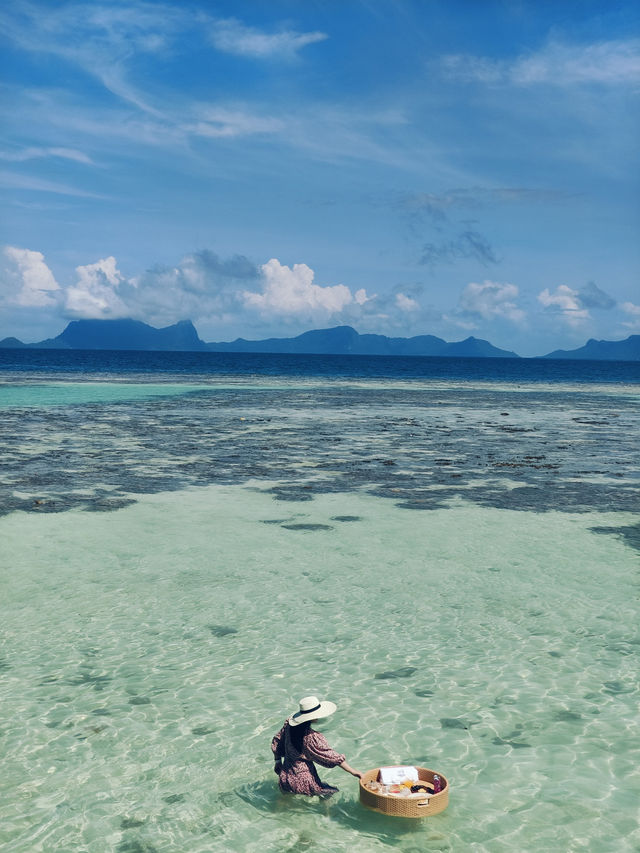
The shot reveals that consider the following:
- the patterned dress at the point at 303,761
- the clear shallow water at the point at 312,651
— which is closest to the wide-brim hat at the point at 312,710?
the patterned dress at the point at 303,761

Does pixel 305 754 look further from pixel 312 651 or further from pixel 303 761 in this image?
pixel 312 651

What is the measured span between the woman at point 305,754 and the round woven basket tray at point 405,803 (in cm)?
26

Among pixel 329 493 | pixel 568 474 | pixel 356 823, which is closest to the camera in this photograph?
pixel 356 823

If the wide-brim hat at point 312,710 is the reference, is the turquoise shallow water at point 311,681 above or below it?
below

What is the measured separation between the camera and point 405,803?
7.99 meters

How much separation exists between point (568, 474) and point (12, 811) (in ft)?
80.7

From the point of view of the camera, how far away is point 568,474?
29344mm

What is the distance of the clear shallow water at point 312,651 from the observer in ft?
27.8

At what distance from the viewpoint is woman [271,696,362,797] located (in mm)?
8266

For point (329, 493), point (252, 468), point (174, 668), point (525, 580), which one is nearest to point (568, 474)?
point (329, 493)

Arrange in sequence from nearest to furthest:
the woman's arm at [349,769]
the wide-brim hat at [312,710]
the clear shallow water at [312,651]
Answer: the wide-brim hat at [312,710], the woman's arm at [349,769], the clear shallow water at [312,651]

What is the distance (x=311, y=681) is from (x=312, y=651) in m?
1.09

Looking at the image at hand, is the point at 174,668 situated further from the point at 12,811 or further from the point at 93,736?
the point at 12,811

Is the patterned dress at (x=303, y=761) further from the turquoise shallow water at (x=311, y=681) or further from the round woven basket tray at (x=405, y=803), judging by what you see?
the round woven basket tray at (x=405, y=803)
